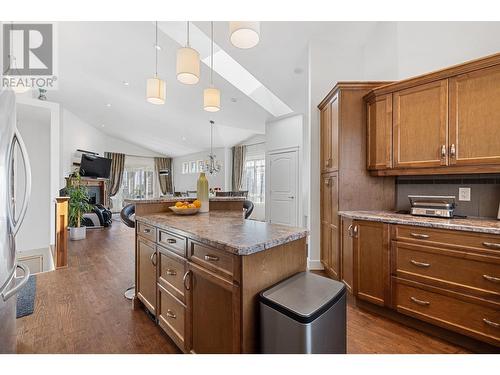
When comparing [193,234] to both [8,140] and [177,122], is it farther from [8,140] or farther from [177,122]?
[177,122]

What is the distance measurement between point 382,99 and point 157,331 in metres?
2.88

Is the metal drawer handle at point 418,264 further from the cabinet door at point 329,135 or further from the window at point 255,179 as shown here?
the window at point 255,179

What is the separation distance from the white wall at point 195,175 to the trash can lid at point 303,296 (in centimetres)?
768

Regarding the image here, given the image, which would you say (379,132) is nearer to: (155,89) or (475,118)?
(475,118)

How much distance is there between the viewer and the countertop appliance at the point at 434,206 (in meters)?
1.93

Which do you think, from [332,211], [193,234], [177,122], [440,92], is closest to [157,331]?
[193,234]

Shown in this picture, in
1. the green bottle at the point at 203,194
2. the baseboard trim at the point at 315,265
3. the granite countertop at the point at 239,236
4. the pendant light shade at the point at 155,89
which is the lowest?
the baseboard trim at the point at 315,265

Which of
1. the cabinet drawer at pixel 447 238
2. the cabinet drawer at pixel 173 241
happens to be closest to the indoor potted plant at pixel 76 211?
the cabinet drawer at pixel 173 241

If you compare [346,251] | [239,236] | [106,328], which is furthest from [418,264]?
[106,328]

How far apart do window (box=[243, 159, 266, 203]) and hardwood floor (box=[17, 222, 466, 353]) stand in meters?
5.37

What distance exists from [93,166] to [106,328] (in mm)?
7120

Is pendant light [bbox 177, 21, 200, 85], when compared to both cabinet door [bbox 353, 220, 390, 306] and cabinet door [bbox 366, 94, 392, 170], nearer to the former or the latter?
cabinet door [bbox 366, 94, 392, 170]

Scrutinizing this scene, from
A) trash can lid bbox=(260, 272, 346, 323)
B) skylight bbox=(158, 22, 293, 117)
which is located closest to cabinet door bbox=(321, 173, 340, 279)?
trash can lid bbox=(260, 272, 346, 323)

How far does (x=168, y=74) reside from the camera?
4.40m
